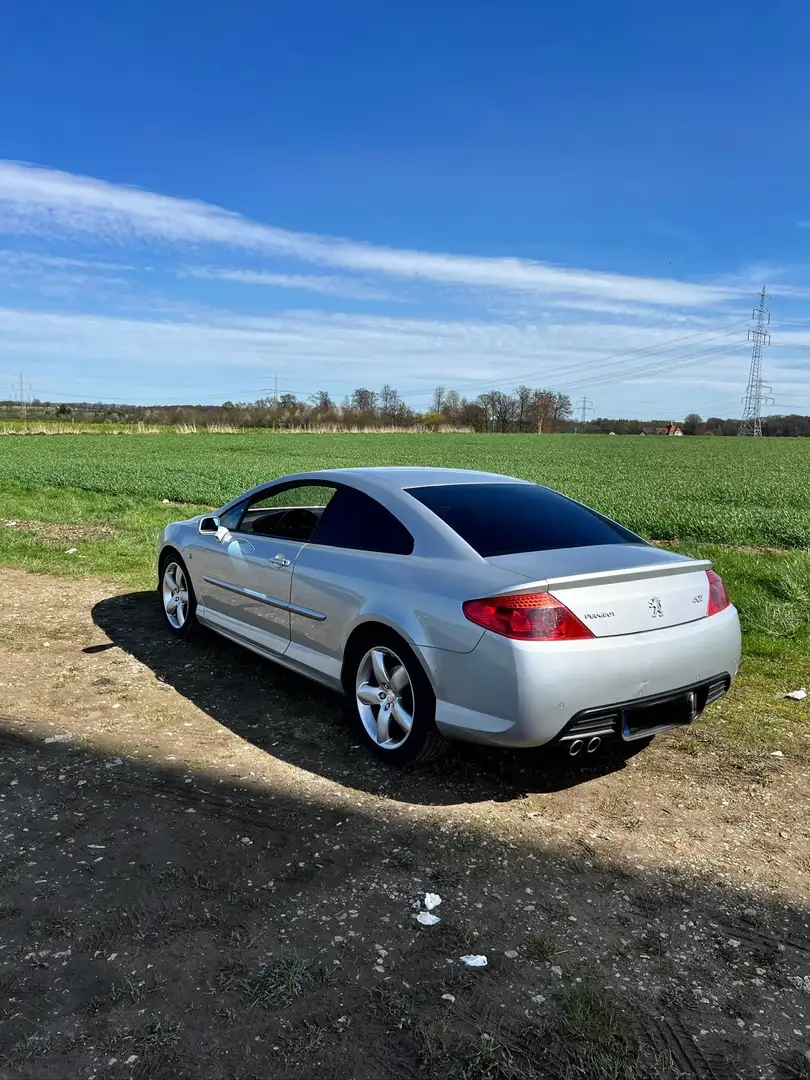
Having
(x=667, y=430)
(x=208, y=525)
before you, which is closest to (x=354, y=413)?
(x=667, y=430)

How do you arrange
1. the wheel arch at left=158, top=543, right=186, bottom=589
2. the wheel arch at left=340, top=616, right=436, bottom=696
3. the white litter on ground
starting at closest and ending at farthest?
the white litter on ground < the wheel arch at left=340, top=616, right=436, bottom=696 < the wheel arch at left=158, top=543, right=186, bottom=589

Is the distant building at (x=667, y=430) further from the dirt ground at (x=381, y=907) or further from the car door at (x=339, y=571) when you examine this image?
the dirt ground at (x=381, y=907)

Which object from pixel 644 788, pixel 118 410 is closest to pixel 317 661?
pixel 644 788

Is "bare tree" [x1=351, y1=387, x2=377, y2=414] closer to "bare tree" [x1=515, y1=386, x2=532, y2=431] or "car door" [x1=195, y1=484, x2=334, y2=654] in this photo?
"bare tree" [x1=515, y1=386, x2=532, y2=431]

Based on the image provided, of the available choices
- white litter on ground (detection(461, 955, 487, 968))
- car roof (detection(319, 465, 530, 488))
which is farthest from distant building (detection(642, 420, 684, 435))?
white litter on ground (detection(461, 955, 487, 968))

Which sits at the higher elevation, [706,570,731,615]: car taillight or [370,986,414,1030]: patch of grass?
[706,570,731,615]: car taillight

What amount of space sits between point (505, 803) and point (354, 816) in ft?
2.37

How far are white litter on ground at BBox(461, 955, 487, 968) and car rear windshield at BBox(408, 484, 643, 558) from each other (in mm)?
1792

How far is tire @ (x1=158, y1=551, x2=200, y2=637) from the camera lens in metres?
6.23

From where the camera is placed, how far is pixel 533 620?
3357mm

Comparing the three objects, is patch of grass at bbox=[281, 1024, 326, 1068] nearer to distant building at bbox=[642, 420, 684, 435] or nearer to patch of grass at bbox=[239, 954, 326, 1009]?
patch of grass at bbox=[239, 954, 326, 1009]

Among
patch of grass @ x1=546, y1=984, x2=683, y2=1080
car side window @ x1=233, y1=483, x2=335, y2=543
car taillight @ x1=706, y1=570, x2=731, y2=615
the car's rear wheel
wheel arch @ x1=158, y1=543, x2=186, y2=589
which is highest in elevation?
car side window @ x1=233, y1=483, x2=335, y2=543

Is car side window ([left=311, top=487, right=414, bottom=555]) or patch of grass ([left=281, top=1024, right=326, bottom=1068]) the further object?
car side window ([left=311, top=487, right=414, bottom=555])

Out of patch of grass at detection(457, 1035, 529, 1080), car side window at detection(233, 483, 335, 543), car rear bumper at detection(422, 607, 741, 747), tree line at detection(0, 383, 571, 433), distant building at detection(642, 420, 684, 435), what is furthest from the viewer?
distant building at detection(642, 420, 684, 435)
